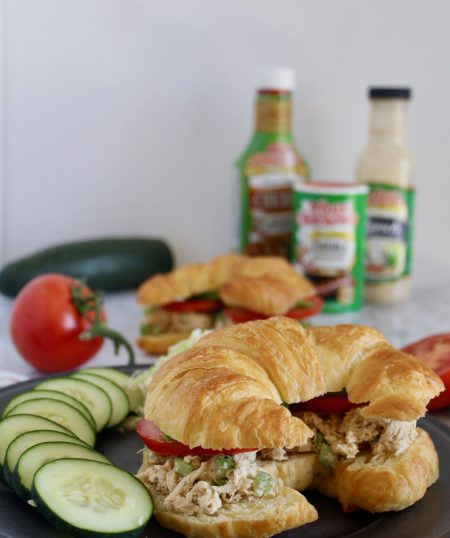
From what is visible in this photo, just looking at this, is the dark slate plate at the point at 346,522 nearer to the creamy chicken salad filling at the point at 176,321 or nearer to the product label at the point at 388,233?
the creamy chicken salad filling at the point at 176,321

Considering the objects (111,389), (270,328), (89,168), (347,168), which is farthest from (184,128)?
(270,328)

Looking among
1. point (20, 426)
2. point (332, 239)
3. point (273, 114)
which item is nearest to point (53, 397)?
point (20, 426)

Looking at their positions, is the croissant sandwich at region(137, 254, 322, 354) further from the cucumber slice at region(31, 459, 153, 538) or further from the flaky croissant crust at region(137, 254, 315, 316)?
the cucumber slice at region(31, 459, 153, 538)

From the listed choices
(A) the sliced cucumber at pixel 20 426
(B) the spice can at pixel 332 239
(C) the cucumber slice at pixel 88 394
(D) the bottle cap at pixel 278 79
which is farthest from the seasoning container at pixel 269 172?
(A) the sliced cucumber at pixel 20 426

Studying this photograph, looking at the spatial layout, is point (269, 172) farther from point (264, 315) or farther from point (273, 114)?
point (264, 315)

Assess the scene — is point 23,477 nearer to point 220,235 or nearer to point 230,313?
point 230,313
